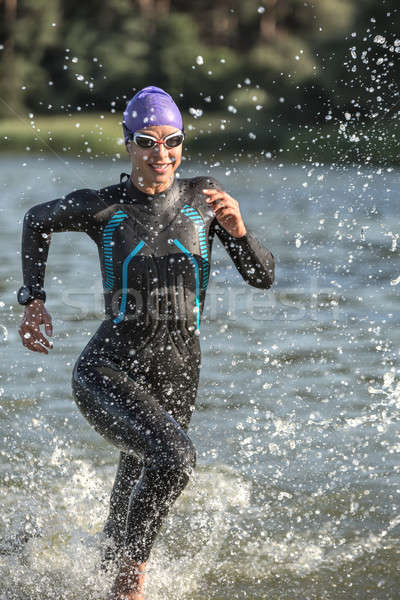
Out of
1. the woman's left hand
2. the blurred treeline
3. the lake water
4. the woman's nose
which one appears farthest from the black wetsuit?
the blurred treeline

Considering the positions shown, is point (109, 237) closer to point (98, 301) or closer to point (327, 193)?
point (98, 301)

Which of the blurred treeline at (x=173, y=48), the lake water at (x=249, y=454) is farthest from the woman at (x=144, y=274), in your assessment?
the blurred treeline at (x=173, y=48)

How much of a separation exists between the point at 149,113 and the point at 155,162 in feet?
0.79

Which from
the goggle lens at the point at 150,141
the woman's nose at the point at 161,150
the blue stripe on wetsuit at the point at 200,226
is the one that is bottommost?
the blue stripe on wetsuit at the point at 200,226

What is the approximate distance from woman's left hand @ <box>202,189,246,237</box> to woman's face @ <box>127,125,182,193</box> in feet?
0.90

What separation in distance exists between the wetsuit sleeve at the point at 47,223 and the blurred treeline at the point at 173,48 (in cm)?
4321

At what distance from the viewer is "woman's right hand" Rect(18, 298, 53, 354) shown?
4.70 metres

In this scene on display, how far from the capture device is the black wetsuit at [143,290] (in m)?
4.57

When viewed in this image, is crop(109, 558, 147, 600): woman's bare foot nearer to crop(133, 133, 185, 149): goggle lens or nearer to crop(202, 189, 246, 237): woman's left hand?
crop(202, 189, 246, 237): woman's left hand

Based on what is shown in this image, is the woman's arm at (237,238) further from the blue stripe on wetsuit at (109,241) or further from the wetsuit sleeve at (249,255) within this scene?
the blue stripe on wetsuit at (109,241)

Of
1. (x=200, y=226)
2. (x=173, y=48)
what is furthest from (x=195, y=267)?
(x=173, y=48)

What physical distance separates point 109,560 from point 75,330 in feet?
19.3

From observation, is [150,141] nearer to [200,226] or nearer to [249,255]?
[200,226]

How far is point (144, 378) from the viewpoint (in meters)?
4.63
